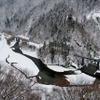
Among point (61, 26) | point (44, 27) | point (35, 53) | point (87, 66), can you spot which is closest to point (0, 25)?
point (44, 27)

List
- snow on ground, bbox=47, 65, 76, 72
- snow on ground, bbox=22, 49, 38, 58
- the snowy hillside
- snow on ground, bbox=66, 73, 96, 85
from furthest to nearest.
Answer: snow on ground, bbox=22, 49, 38, 58, snow on ground, bbox=47, 65, 76, 72, snow on ground, bbox=66, 73, 96, 85, the snowy hillside

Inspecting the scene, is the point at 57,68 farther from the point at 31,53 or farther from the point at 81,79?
the point at 31,53

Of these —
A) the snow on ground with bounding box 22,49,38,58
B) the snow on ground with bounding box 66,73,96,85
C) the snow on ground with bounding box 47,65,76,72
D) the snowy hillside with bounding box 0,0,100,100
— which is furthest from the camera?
the snow on ground with bounding box 22,49,38,58

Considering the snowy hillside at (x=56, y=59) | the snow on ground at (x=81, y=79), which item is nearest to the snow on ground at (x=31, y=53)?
the snowy hillside at (x=56, y=59)

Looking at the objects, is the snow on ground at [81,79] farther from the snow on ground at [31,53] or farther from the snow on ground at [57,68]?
the snow on ground at [31,53]

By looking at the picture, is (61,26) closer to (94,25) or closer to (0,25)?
(94,25)

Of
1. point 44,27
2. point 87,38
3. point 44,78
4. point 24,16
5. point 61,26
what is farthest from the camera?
point 24,16

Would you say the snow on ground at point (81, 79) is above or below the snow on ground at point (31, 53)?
Result: above

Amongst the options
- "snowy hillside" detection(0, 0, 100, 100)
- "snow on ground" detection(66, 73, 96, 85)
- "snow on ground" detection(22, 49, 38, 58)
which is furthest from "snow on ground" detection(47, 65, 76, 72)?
"snow on ground" detection(22, 49, 38, 58)

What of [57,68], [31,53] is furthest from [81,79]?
[31,53]

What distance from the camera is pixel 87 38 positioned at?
7825 centimetres

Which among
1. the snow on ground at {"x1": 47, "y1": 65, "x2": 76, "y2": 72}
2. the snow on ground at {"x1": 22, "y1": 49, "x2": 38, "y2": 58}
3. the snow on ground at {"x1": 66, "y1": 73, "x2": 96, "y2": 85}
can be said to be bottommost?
the snow on ground at {"x1": 47, "y1": 65, "x2": 76, "y2": 72}

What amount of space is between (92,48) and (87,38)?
18.5 ft

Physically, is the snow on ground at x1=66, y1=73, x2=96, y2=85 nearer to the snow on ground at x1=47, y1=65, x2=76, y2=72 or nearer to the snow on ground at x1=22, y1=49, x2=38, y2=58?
the snow on ground at x1=47, y1=65, x2=76, y2=72
